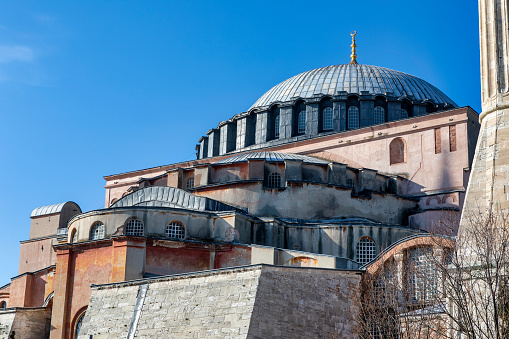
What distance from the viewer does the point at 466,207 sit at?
20812 mm

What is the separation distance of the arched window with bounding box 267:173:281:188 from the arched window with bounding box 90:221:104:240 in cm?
757

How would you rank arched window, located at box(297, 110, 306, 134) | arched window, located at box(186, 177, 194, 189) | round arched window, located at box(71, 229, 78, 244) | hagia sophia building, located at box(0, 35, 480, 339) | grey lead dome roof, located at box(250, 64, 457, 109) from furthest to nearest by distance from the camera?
grey lead dome roof, located at box(250, 64, 457, 109), arched window, located at box(297, 110, 306, 134), arched window, located at box(186, 177, 194, 189), round arched window, located at box(71, 229, 78, 244), hagia sophia building, located at box(0, 35, 480, 339)

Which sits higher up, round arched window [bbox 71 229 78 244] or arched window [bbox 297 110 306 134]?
arched window [bbox 297 110 306 134]

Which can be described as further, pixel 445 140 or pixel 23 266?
pixel 23 266

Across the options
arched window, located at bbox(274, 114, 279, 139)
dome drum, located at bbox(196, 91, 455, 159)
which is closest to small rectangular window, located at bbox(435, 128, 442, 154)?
dome drum, located at bbox(196, 91, 455, 159)

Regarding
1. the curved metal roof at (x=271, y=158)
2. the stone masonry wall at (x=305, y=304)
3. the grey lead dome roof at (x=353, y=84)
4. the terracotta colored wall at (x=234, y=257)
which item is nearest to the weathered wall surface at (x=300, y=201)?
the curved metal roof at (x=271, y=158)

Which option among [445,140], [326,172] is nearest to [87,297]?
[326,172]

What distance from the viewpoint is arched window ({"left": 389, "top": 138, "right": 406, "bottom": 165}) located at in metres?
36.6

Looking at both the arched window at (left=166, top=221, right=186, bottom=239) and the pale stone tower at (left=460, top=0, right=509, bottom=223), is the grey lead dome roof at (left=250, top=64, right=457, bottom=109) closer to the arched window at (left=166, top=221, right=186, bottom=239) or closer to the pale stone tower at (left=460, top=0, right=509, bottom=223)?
the arched window at (left=166, top=221, right=186, bottom=239)

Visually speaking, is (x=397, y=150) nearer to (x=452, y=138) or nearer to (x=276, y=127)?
(x=452, y=138)

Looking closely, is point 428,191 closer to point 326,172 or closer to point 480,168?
point 326,172

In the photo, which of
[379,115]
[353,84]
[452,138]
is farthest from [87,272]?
[353,84]

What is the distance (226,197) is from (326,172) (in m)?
4.28

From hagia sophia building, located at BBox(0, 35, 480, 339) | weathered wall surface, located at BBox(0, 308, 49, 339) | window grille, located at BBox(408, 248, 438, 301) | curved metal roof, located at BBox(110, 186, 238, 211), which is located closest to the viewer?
window grille, located at BBox(408, 248, 438, 301)
